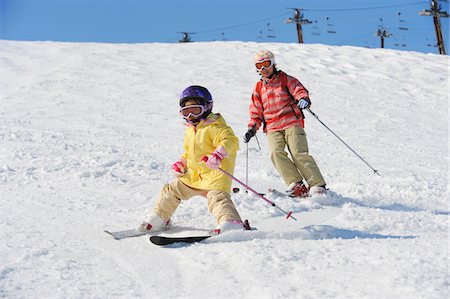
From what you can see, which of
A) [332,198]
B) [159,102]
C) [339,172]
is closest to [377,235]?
[332,198]

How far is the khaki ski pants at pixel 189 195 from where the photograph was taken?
3.79m

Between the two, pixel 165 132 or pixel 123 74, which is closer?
pixel 165 132

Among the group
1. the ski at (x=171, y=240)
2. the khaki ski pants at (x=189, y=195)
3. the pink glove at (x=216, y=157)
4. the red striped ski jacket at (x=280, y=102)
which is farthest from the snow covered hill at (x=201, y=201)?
the red striped ski jacket at (x=280, y=102)

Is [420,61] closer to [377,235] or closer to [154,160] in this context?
[154,160]

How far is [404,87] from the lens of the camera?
1574 centimetres

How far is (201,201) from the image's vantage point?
4.77 metres

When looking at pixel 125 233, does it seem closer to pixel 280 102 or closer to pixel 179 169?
pixel 179 169

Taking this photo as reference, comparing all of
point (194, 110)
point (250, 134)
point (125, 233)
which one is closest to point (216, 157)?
point (194, 110)

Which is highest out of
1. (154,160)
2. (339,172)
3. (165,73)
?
(165,73)

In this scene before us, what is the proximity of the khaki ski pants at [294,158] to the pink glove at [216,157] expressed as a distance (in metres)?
1.81

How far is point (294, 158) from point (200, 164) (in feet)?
5.69

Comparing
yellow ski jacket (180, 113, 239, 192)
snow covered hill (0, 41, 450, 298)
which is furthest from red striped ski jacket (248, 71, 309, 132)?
yellow ski jacket (180, 113, 239, 192)

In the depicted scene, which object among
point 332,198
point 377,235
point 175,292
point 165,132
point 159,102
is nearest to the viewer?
point 175,292

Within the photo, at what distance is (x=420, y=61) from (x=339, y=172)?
46.7 feet
